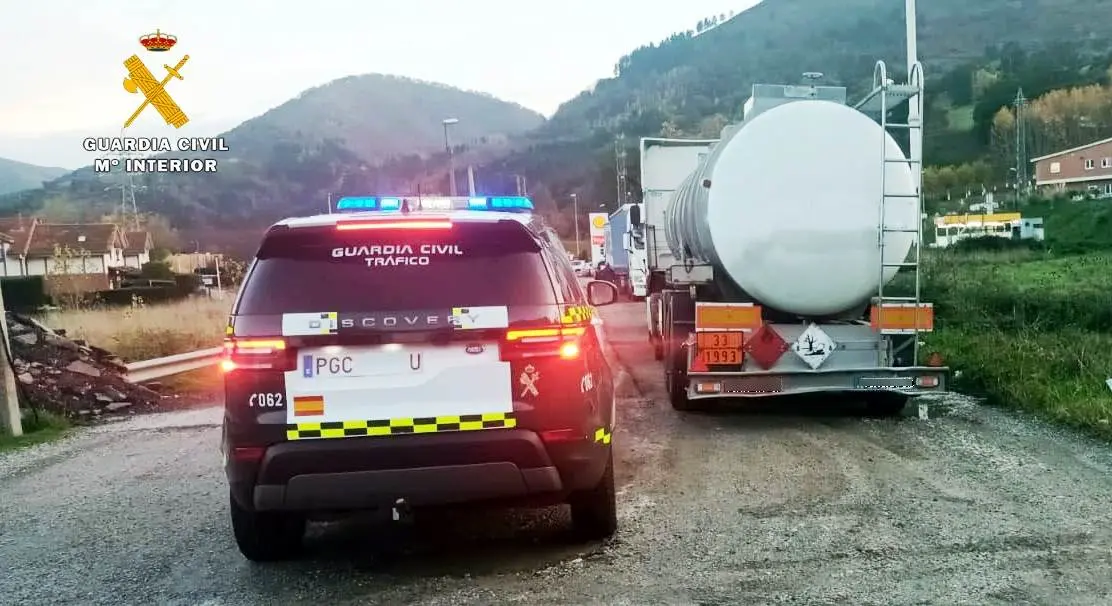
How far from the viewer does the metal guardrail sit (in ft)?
44.0

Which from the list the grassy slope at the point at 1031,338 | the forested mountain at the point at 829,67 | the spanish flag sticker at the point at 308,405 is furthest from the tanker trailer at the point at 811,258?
the forested mountain at the point at 829,67

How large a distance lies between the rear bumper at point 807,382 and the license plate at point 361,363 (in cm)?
468

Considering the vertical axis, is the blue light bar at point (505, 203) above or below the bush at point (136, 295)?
above

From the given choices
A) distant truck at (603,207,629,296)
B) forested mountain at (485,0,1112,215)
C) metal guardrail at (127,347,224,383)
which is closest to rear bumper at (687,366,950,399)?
metal guardrail at (127,347,224,383)

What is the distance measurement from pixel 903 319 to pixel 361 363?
5.86 m

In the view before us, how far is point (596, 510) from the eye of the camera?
199 inches

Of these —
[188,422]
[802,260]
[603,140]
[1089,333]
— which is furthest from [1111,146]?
[603,140]

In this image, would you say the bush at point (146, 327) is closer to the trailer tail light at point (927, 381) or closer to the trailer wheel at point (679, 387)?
the trailer wheel at point (679, 387)

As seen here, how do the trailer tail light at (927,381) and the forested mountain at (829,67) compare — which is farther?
the forested mountain at (829,67)

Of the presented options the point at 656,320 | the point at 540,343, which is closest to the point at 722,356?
the point at 540,343

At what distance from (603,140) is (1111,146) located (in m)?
71.8

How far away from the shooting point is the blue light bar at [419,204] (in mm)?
5172

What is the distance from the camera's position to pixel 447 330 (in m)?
4.24

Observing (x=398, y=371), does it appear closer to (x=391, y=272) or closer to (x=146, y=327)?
(x=391, y=272)
